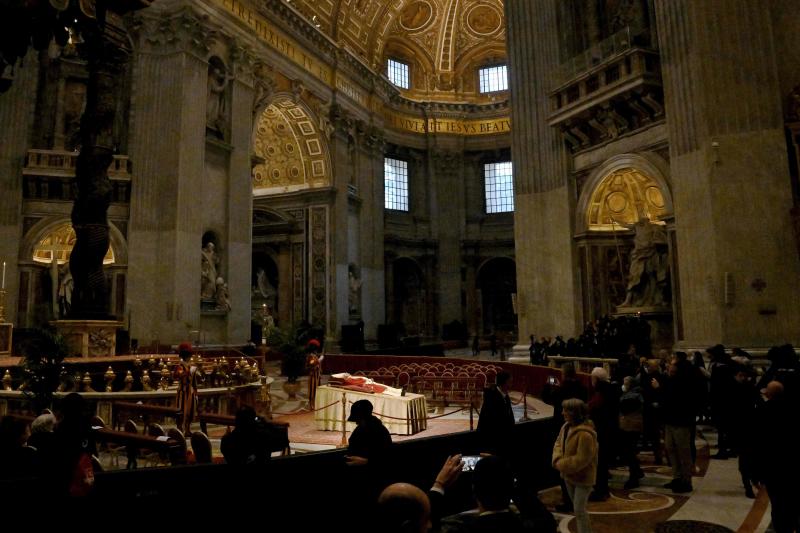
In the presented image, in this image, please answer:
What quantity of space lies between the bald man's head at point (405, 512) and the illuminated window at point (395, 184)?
30674 millimetres

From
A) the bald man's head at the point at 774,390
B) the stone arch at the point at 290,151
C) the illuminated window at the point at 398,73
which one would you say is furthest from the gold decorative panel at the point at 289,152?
the bald man's head at the point at 774,390

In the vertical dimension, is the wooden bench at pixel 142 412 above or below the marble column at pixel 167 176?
below

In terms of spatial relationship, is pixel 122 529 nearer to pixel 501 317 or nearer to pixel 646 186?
pixel 646 186

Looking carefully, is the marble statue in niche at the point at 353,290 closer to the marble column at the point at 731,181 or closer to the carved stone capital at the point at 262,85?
the carved stone capital at the point at 262,85

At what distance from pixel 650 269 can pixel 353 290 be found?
50.4 ft

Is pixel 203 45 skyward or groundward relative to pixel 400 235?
skyward

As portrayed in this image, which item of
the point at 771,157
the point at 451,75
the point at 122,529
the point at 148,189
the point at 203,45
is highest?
the point at 451,75

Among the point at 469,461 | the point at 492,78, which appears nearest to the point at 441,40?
the point at 492,78

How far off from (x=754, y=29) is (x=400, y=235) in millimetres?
21720

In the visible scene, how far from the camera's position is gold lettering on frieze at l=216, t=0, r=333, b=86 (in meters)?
20.3

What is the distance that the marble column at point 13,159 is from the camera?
52.7ft

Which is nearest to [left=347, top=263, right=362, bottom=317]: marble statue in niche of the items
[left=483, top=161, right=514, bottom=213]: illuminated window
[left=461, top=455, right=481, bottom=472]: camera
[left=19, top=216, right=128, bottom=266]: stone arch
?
[left=483, top=161, right=514, bottom=213]: illuminated window

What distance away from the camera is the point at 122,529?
9.32 ft

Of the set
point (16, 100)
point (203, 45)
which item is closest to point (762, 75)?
point (203, 45)
